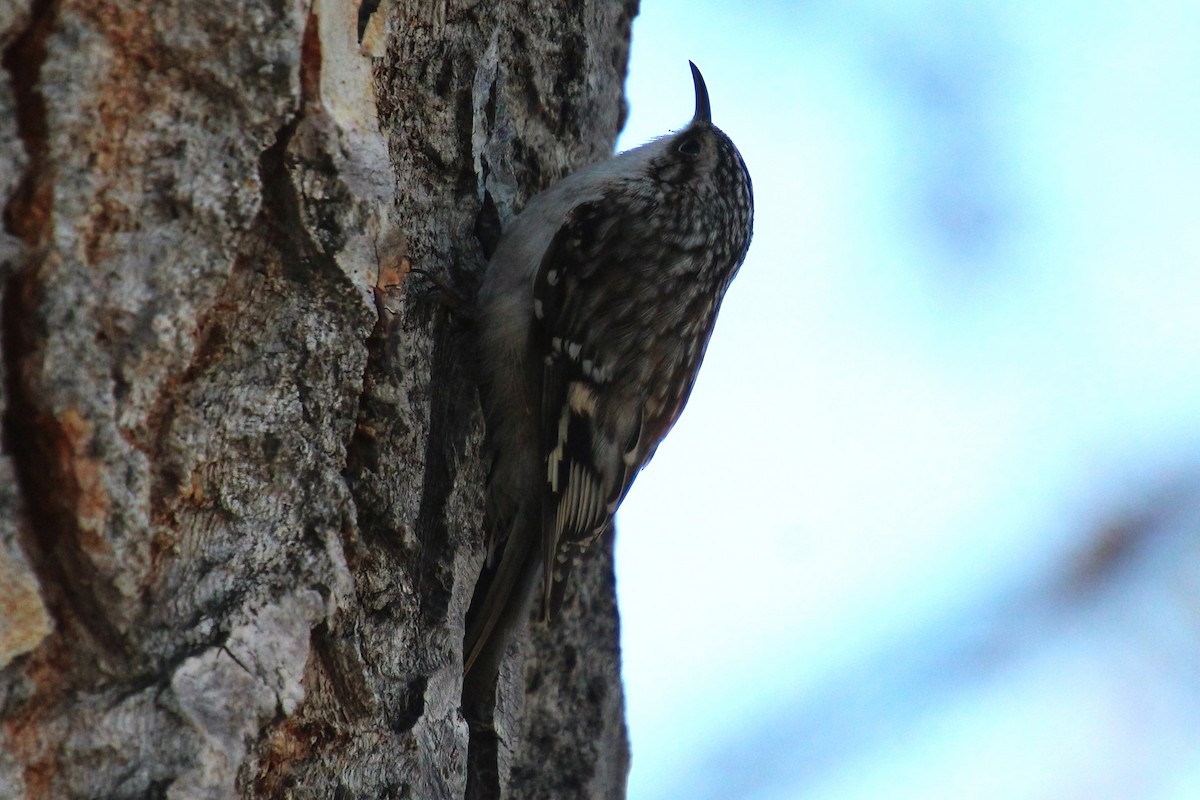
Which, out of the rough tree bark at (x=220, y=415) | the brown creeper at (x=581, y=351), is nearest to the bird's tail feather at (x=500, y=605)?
the brown creeper at (x=581, y=351)

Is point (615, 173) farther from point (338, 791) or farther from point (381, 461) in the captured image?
point (338, 791)

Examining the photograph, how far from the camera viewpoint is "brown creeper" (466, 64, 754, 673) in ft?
7.26

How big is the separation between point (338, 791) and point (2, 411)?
1.86 ft

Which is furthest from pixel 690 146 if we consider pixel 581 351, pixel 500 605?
pixel 500 605

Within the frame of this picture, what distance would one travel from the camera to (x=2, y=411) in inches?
45.3

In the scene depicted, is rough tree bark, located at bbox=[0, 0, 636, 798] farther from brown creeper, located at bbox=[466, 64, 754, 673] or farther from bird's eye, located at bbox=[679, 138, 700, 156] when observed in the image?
bird's eye, located at bbox=[679, 138, 700, 156]

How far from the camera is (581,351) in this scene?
7.89 feet

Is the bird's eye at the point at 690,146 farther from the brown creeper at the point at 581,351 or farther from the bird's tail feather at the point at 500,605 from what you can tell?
the bird's tail feather at the point at 500,605

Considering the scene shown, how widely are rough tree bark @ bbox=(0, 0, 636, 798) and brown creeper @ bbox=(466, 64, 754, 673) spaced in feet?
1.22

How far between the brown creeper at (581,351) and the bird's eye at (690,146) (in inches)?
2.9

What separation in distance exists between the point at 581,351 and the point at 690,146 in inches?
25.9

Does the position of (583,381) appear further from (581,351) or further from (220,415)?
(220,415)

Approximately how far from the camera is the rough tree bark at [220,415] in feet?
3.87

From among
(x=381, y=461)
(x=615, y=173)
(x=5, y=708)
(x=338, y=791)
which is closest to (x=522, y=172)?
(x=615, y=173)
